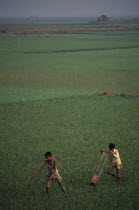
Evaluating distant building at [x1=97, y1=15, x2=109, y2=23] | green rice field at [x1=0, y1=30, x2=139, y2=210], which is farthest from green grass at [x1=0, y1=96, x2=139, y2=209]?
distant building at [x1=97, y1=15, x2=109, y2=23]

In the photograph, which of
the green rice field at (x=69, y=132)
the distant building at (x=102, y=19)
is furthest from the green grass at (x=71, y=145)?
the distant building at (x=102, y=19)

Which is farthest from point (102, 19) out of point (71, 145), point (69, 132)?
point (71, 145)

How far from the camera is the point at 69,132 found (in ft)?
37.2

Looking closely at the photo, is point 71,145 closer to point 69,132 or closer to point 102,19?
point 69,132

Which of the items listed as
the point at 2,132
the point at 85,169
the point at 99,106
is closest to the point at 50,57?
the point at 99,106

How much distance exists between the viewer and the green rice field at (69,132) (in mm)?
6895

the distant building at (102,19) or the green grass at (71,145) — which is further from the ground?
the distant building at (102,19)

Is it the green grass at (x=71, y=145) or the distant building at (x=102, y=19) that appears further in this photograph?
the distant building at (x=102, y=19)

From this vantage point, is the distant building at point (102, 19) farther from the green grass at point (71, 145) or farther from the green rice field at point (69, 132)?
the green grass at point (71, 145)

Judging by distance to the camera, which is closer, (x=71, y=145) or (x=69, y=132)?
(x=71, y=145)

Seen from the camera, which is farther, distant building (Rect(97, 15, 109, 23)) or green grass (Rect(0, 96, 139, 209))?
distant building (Rect(97, 15, 109, 23))

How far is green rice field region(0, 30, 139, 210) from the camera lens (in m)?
6.89

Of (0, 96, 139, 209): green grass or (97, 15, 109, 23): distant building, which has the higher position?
(97, 15, 109, 23): distant building

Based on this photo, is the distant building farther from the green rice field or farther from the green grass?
the green grass
